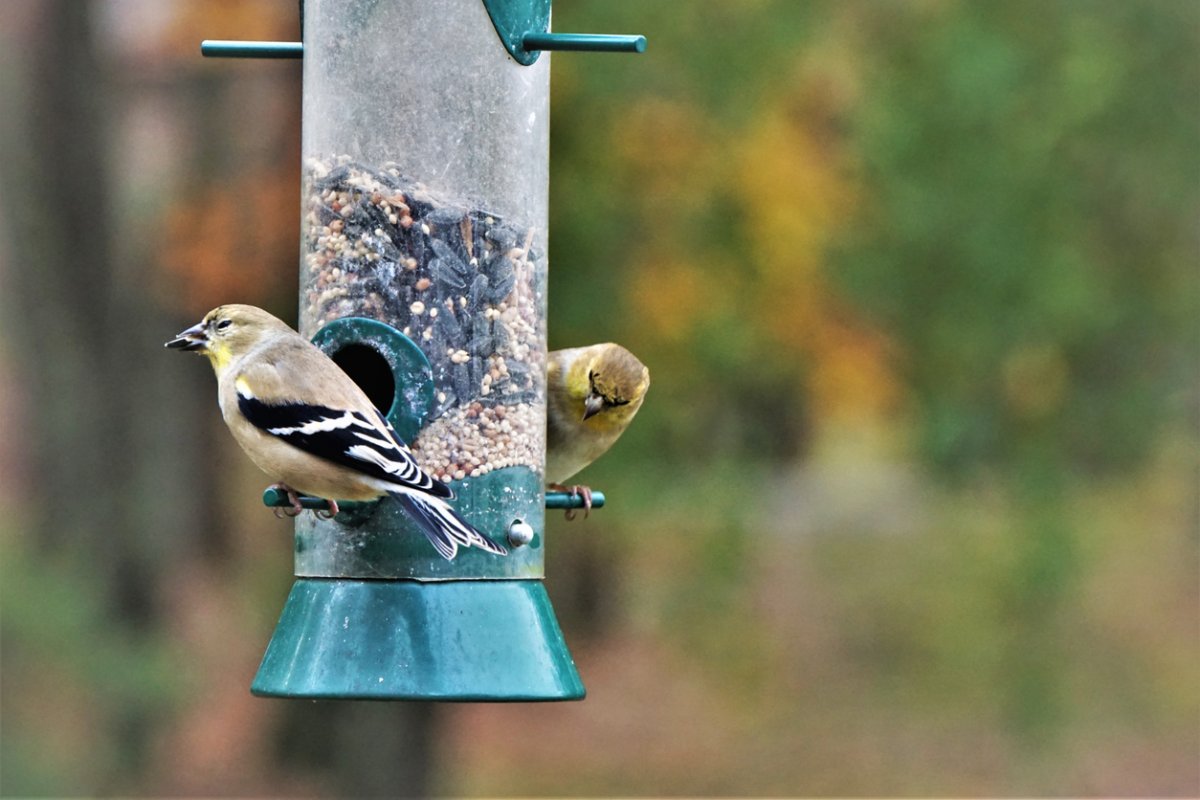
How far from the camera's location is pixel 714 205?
12.2 m

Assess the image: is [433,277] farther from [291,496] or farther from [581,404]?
[581,404]

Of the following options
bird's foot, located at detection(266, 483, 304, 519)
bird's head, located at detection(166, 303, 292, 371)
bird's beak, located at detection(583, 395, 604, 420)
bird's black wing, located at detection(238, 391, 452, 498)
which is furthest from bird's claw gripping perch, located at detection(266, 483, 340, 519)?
bird's beak, located at detection(583, 395, 604, 420)

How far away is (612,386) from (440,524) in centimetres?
186

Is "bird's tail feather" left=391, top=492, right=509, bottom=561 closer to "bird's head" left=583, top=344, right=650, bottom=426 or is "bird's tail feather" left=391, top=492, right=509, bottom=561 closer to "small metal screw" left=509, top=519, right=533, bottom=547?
"small metal screw" left=509, top=519, right=533, bottom=547

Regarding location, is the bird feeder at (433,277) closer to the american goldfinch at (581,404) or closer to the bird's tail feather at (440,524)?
the bird's tail feather at (440,524)

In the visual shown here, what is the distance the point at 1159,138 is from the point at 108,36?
331 inches

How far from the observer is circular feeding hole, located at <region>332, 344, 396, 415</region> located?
677 centimetres

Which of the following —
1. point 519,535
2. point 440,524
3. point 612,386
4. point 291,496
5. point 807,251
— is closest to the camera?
point 440,524

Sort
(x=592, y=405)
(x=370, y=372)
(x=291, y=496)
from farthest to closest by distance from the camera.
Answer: (x=592, y=405), (x=370, y=372), (x=291, y=496)

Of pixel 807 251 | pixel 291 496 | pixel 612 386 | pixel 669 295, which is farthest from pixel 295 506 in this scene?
pixel 807 251

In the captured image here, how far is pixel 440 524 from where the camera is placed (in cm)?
600

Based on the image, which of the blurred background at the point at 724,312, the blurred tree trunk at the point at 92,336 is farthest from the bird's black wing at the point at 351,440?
the blurred tree trunk at the point at 92,336

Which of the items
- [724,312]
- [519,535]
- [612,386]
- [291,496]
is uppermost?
[724,312]

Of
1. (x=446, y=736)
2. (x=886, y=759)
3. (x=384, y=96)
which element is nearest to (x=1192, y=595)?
(x=886, y=759)
